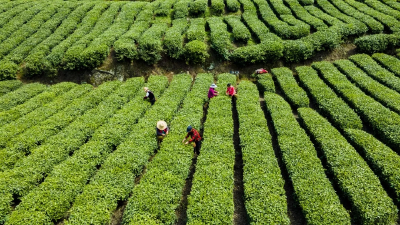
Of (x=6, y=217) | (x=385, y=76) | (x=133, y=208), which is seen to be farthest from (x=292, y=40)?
(x=6, y=217)

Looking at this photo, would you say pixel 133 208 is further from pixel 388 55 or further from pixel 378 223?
pixel 388 55

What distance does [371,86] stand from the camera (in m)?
19.1

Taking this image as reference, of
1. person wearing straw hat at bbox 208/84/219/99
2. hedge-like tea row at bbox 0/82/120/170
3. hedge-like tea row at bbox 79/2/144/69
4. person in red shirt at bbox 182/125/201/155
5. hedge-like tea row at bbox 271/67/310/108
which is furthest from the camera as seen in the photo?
hedge-like tea row at bbox 79/2/144/69

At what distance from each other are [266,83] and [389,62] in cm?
1155

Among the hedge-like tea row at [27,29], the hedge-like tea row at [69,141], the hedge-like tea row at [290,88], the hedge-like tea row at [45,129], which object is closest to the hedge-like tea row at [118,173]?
the hedge-like tea row at [69,141]

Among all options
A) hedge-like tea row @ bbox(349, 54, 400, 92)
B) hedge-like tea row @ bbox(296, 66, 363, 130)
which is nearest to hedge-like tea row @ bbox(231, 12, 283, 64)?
hedge-like tea row @ bbox(296, 66, 363, 130)

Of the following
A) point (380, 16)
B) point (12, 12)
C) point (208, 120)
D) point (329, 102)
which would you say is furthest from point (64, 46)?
point (380, 16)

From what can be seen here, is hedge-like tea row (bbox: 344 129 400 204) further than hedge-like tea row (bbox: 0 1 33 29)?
No

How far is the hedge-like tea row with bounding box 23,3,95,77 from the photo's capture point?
24000mm

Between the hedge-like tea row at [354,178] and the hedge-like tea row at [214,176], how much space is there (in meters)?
5.18

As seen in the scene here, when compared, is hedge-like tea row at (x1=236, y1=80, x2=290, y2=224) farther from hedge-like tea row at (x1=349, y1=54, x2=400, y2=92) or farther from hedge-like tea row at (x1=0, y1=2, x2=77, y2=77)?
hedge-like tea row at (x1=0, y1=2, x2=77, y2=77)

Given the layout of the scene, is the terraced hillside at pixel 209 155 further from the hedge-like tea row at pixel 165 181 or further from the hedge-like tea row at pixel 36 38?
the hedge-like tea row at pixel 36 38

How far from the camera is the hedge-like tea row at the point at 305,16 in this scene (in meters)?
26.5

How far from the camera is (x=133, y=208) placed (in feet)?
35.7
